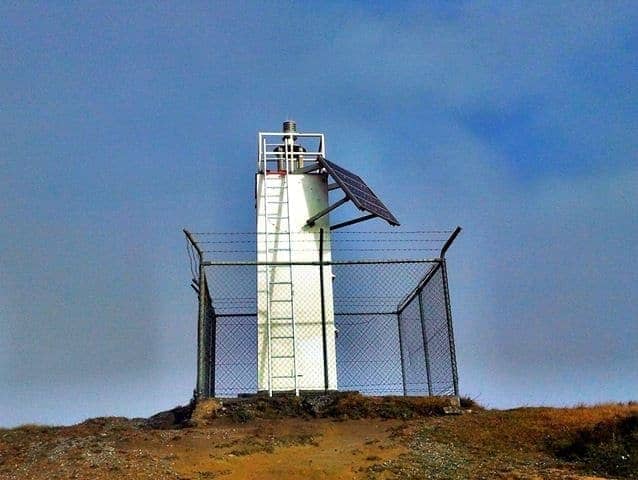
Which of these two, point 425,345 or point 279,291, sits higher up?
point 279,291

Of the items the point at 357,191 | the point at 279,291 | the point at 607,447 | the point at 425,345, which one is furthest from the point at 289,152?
the point at 607,447

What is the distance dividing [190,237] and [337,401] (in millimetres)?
4169

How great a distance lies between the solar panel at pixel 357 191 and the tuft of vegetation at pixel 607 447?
5468mm

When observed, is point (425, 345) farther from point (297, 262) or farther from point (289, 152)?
point (289, 152)

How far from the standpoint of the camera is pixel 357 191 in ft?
50.6

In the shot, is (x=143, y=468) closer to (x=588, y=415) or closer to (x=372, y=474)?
(x=372, y=474)

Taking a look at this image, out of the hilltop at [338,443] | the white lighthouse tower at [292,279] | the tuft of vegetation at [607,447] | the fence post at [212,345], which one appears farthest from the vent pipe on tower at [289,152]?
the tuft of vegetation at [607,447]

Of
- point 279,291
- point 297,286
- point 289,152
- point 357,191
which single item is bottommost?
point 279,291

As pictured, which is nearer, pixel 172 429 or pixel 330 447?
pixel 330 447

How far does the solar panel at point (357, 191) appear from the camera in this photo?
565 inches

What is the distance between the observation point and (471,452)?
10922 millimetres

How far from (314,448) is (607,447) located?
A: 4.56m

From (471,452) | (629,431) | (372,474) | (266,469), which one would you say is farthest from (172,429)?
(629,431)

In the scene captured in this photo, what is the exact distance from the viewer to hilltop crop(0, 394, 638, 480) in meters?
10.1
